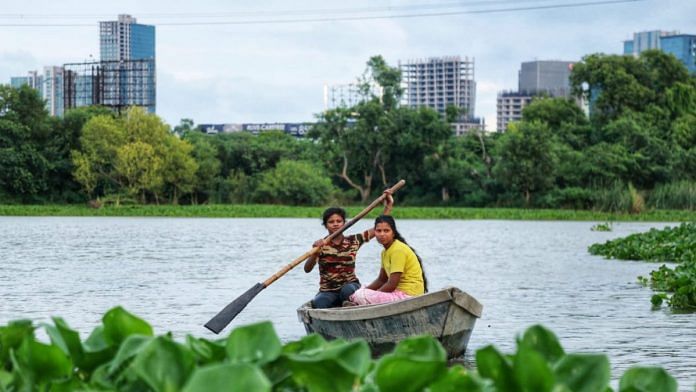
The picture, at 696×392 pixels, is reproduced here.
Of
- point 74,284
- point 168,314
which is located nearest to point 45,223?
point 74,284

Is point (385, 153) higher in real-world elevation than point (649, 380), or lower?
higher

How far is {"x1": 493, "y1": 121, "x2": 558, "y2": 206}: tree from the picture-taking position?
165 ft

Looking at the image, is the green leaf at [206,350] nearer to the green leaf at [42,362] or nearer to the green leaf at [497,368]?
the green leaf at [42,362]

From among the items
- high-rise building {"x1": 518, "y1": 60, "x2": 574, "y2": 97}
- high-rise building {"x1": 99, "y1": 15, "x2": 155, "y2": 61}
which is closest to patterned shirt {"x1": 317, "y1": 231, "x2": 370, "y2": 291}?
high-rise building {"x1": 99, "y1": 15, "x2": 155, "y2": 61}

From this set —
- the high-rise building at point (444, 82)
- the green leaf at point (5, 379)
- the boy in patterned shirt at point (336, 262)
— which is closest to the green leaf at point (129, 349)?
the green leaf at point (5, 379)

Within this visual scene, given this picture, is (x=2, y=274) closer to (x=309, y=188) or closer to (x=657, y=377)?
(x=657, y=377)

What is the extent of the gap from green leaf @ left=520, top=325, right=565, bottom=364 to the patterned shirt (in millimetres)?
7668

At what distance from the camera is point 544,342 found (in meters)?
2.97

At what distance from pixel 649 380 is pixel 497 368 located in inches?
15.3

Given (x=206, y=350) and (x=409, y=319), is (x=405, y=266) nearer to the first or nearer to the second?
(x=409, y=319)

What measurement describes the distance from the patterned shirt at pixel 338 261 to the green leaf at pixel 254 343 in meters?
7.76

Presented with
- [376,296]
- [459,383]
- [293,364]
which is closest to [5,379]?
[293,364]

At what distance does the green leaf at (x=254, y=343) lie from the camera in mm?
2846

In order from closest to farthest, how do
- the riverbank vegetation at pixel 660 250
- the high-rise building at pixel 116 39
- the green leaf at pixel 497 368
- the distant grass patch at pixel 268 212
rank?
the green leaf at pixel 497 368
the riverbank vegetation at pixel 660 250
the distant grass patch at pixel 268 212
the high-rise building at pixel 116 39
